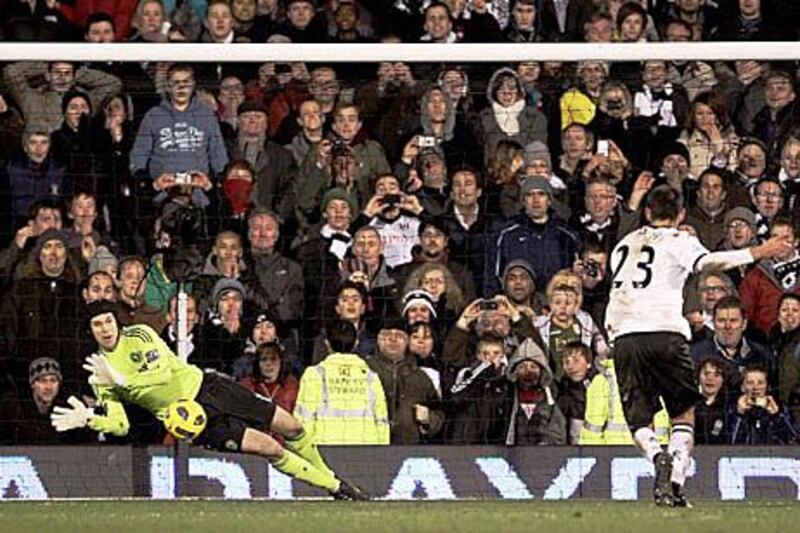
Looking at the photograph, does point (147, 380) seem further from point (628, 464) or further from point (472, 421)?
point (628, 464)

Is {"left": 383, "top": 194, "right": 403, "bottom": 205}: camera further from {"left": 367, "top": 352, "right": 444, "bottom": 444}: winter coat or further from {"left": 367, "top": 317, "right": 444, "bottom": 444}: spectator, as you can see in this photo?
{"left": 367, "top": 352, "right": 444, "bottom": 444}: winter coat

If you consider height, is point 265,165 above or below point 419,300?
above

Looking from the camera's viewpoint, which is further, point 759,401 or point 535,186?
point 535,186

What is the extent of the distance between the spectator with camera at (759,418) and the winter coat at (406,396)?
1.91 metres


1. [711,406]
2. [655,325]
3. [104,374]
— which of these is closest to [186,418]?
[104,374]

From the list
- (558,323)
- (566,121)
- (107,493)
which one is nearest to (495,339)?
(558,323)

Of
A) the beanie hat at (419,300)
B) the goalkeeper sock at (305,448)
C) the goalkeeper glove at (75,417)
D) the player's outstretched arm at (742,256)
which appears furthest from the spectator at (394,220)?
the player's outstretched arm at (742,256)

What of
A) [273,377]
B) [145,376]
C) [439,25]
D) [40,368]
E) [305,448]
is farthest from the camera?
[439,25]

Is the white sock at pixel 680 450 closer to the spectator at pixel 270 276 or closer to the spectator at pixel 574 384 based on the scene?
the spectator at pixel 574 384

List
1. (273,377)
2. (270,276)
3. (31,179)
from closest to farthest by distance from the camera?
(273,377) → (270,276) → (31,179)

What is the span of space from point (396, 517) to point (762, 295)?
15.2 feet

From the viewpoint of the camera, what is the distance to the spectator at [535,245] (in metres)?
13.7

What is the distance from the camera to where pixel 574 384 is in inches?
528

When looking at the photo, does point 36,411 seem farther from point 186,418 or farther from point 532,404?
point 532,404
